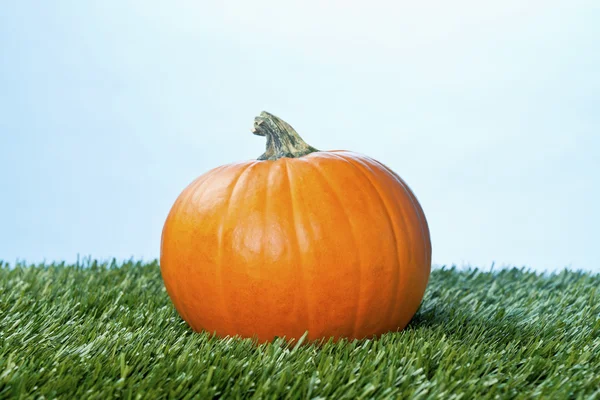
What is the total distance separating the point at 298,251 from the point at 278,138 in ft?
1.61

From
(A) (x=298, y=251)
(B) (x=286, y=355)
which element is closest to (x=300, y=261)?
(A) (x=298, y=251)

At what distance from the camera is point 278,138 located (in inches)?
91.5

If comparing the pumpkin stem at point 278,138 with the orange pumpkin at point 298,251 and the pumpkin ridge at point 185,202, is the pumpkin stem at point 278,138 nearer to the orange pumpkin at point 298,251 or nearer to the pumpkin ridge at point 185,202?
the orange pumpkin at point 298,251

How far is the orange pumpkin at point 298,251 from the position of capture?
2.03 meters

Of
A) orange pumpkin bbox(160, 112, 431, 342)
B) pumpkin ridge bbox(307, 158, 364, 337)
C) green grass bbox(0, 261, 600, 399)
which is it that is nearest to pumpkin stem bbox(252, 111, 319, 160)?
orange pumpkin bbox(160, 112, 431, 342)

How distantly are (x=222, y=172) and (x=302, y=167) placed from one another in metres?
0.29

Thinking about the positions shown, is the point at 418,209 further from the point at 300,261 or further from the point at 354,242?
the point at 300,261

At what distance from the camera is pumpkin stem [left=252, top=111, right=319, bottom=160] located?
7.60 ft

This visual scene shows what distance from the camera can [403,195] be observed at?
225 centimetres

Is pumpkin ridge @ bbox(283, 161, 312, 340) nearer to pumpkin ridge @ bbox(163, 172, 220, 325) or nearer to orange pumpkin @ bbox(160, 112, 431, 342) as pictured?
orange pumpkin @ bbox(160, 112, 431, 342)

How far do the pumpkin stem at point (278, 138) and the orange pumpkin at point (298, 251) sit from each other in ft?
0.24

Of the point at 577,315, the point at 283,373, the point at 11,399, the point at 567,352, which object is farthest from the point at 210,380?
the point at 577,315

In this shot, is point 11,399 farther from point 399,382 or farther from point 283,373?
point 399,382

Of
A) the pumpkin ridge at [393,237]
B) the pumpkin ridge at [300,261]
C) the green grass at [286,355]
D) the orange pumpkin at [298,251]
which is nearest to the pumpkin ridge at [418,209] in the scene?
the orange pumpkin at [298,251]
